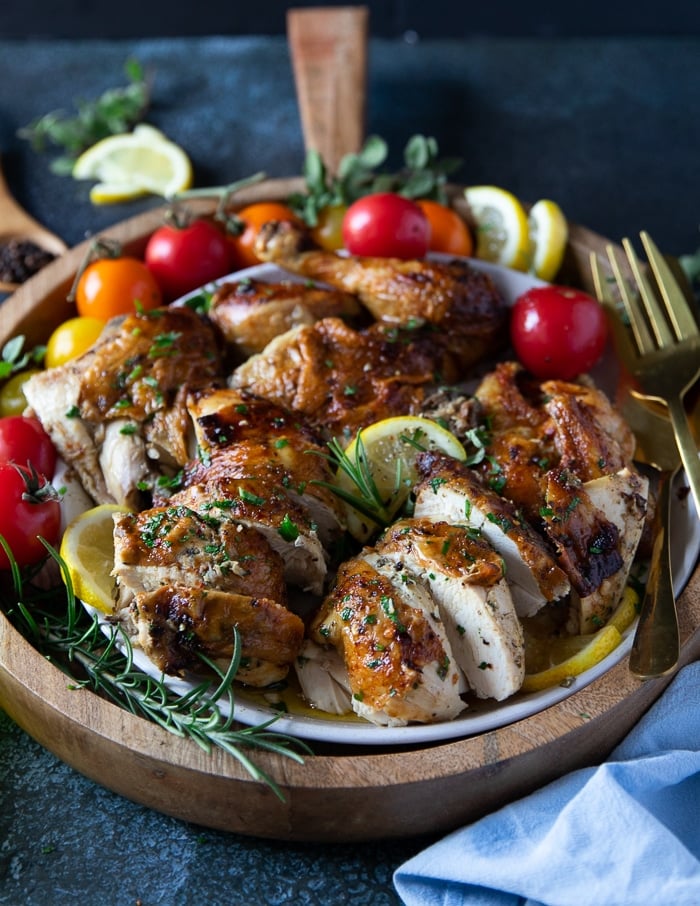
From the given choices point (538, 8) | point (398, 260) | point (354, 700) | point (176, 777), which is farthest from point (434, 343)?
point (538, 8)

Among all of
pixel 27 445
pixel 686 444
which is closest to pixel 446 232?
pixel 686 444

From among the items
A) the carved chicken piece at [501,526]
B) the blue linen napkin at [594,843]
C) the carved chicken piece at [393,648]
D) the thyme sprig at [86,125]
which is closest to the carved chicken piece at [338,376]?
the carved chicken piece at [501,526]

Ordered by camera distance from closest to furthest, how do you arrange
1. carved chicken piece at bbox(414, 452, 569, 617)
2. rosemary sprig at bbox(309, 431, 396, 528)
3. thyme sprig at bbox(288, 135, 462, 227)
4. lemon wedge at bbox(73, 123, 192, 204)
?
carved chicken piece at bbox(414, 452, 569, 617), rosemary sprig at bbox(309, 431, 396, 528), thyme sprig at bbox(288, 135, 462, 227), lemon wedge at bbox(73, 123, 192, 204)

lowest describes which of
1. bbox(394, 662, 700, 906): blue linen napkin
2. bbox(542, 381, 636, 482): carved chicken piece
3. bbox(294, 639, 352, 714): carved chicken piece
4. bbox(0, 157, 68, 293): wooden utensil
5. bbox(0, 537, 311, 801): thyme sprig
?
bbox(394, 662, 700, 906): blue linen napkin

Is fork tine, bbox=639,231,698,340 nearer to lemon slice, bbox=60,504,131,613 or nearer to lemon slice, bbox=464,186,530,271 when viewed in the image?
lemon slice, bbox=464,186,530,271

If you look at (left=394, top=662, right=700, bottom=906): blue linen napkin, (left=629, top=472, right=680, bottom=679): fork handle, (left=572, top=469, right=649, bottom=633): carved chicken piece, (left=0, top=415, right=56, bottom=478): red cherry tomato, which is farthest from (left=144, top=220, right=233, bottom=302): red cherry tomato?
(left=394, top=662, right=700, bottom=906): blue linen napkin

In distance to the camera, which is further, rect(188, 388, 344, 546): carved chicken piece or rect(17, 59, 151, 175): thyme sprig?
rect(17, 59, 151, 175): thyme sprig

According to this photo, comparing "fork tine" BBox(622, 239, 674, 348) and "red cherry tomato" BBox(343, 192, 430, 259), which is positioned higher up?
"red cherry tomato" BBox(343, 192, 430, 259)

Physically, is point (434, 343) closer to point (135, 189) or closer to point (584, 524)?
point (584, 524)
